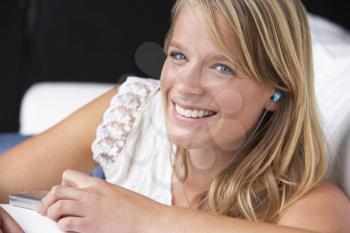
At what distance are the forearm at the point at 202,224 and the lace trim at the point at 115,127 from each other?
0.38 m

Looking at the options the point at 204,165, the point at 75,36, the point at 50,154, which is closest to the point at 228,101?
the point at 204,165

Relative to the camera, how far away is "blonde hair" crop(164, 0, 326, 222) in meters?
1.04

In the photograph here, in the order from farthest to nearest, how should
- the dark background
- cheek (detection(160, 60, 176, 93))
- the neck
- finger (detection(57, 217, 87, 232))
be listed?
1. the dark background
2. the neck
3. cheek (detection(160, 60, 176, 93))
4. finger (detection(57, 217, 87, 232))

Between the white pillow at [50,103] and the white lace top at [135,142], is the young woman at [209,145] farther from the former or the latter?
the white pillow at [50,103]

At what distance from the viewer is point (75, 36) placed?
261 centimetres

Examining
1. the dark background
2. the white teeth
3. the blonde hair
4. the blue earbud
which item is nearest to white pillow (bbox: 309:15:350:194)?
the blonde hair

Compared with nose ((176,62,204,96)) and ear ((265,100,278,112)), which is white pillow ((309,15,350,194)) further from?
nose ((176,62,204,96))

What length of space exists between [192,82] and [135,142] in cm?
30

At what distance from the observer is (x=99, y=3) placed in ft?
8.45

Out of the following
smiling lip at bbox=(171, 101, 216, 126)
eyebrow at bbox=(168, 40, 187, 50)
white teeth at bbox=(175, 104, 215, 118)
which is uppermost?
eyebrow at bbox=(168, 40, 187, 50)

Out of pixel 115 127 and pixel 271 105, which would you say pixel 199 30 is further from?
pixel 115 127

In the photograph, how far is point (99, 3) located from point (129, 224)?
178 cm

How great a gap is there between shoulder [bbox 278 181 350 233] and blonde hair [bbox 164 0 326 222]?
16mm

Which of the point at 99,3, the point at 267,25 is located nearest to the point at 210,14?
the point at 267,25
